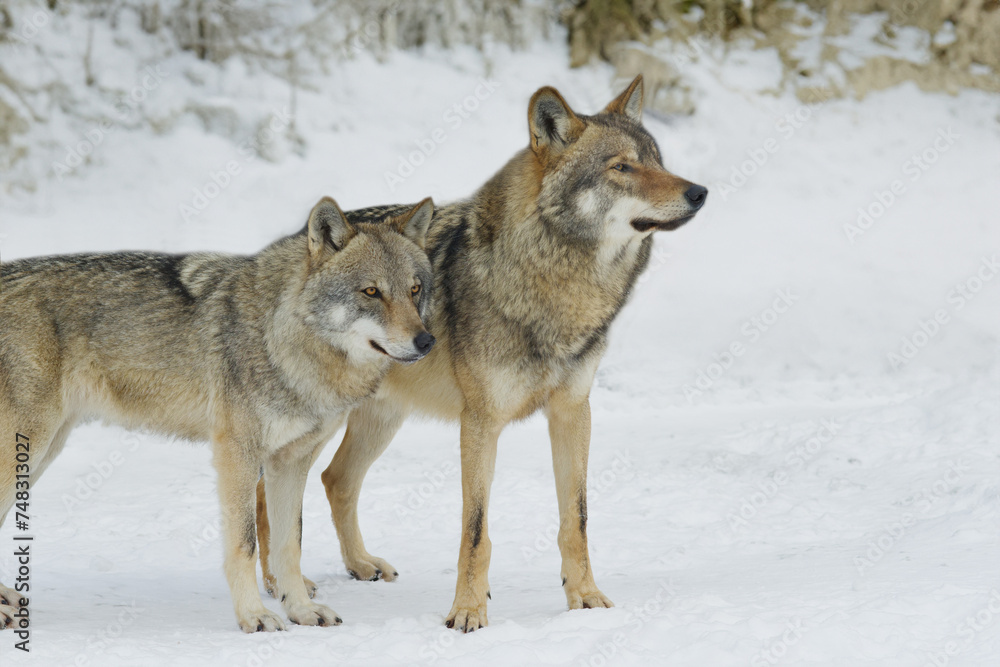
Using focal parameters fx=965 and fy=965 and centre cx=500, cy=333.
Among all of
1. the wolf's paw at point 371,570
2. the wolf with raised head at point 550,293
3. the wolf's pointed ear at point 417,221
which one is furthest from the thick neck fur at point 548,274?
the wolf's paw at point 371,570

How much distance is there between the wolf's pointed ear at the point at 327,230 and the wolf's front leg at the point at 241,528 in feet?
3.37

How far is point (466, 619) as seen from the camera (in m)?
4.61

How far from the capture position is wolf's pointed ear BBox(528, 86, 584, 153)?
4.75m

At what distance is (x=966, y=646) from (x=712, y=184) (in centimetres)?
993

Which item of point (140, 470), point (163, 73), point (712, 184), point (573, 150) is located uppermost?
point (573, 150)

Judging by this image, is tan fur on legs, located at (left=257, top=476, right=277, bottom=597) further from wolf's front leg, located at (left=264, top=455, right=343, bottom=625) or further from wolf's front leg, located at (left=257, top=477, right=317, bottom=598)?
wolf's front leg, located at (left=264, top=455, right=343, bottom=625)

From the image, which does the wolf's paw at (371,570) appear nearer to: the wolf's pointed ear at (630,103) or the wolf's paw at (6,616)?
the wolf's paw at (6,616)

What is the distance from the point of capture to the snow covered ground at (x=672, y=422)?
173 inches

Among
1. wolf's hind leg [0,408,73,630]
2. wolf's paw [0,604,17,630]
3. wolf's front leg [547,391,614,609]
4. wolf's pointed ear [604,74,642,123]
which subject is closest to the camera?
wolf's paw [0,604,17,630]

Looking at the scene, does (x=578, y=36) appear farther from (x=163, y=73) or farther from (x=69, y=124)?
(x=69, y=124)

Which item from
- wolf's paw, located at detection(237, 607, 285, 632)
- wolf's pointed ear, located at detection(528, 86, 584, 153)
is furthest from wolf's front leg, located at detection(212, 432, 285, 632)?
wolf's pointed ear, located at detection(528, 86, 584, 153)

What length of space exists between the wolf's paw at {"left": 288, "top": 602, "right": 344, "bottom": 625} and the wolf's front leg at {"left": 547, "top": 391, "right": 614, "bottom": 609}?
1.19 m

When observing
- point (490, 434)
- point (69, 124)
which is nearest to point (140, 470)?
point (490, 434)

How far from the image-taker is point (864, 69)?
46.6ft
